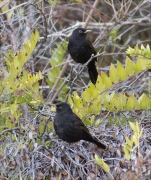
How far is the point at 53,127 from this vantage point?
17.2 ft

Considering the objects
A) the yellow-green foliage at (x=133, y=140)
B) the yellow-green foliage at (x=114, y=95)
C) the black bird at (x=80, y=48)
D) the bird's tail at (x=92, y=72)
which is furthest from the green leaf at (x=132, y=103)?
the black bird at (x=80, y=48)

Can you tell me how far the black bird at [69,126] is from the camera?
4.96m

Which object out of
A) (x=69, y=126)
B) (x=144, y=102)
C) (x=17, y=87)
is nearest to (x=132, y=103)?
(x=144, y=102)

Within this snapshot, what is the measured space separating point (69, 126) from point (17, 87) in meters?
0.70

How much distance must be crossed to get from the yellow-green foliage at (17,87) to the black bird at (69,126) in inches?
11.0

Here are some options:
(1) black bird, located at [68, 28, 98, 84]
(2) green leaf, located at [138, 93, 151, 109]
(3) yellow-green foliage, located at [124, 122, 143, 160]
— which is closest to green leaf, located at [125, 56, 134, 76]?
(2) green leaf, located at [138, 93, 151, 109]

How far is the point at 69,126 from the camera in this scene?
5.22 meters

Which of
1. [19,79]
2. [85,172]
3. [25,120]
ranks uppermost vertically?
[19,79]

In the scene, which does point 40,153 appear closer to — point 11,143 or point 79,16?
point 11,143

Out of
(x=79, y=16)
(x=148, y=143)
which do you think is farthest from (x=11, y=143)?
(x=79, y=16)

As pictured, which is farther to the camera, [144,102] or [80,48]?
[80,48]

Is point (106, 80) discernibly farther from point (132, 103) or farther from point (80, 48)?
point (80, 48)

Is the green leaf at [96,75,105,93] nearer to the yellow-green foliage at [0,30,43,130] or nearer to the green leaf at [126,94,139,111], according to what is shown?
the green leaf at [126,94,139,111]

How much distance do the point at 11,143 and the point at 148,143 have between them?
1177 mm
